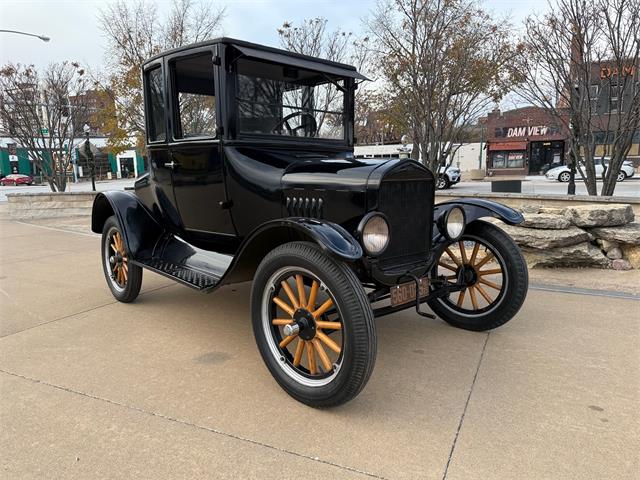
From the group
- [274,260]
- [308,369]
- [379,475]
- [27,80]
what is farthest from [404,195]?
[27,80]

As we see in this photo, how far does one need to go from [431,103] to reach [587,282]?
4.13 m

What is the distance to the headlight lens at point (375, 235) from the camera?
2570 mm

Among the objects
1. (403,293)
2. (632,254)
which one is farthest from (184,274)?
(632,254)

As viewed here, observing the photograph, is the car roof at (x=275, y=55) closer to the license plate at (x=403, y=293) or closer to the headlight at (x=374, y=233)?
the headlight at (x=374, y=233)

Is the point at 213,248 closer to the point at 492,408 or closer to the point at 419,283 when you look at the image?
the point at 419,283

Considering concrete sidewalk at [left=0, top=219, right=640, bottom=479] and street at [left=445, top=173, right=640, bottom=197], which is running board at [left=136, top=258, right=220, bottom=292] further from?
street at [left=445, top=173, right=640, bottom=197]

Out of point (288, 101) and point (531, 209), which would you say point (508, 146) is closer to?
point (531, 209)

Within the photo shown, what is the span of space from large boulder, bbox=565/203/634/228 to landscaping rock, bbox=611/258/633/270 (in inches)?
16.7

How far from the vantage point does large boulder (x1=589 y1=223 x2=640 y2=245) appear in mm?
5109

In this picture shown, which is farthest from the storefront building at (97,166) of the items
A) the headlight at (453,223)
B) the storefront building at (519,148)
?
the headlight at (453,223)

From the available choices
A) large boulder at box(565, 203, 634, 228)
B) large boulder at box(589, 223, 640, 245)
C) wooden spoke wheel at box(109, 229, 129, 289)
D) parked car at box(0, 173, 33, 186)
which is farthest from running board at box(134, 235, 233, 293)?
parked car at box(0, 173, 33, 186)

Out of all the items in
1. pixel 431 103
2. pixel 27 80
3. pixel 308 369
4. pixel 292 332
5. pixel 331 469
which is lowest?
pixel 331 469

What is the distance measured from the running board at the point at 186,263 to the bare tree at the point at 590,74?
602 cm

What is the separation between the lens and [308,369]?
8.68 feet
